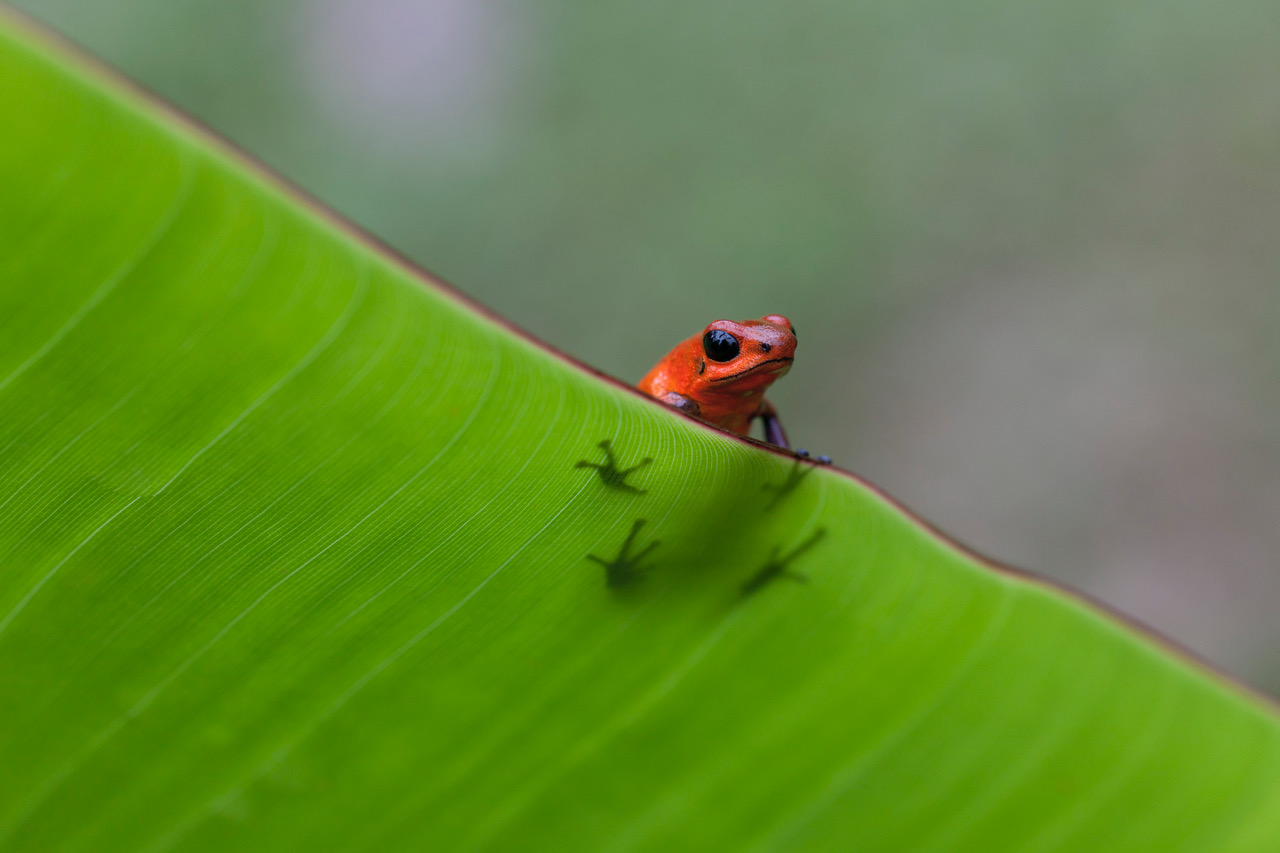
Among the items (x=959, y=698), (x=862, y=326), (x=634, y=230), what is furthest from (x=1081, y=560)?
(x=959, y=698)

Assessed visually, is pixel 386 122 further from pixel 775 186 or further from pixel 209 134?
pixel 209 134

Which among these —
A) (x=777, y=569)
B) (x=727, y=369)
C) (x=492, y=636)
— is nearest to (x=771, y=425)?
(x=727, y=369)

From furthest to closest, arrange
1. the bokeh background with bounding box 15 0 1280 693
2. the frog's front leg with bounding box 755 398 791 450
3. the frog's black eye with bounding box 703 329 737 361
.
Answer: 1. the bokeh background with bounding box 15 0 1280 693
2. the frog's front leg with bounding box 755 398 791 450
3. the frog's black eye with bounding box 703 329 737 361

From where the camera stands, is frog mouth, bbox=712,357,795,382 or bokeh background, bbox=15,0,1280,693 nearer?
frog mouth, bbox=712,357,795,382

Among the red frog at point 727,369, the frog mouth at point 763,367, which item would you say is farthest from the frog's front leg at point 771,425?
the frog mouth at point 763,367

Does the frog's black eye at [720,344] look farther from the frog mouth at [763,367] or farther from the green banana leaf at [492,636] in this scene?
the green banana leaf at [492,636]

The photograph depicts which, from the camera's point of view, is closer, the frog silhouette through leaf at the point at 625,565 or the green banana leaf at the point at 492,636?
the green banana leaf at the point at 492,636

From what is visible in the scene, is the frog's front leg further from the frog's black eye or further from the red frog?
the frog's black eye

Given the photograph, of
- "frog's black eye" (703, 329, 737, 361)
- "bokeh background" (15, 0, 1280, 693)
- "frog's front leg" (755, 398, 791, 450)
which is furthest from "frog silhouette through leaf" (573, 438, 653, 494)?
"bokeh background" (15, 0, 1280, 693)
